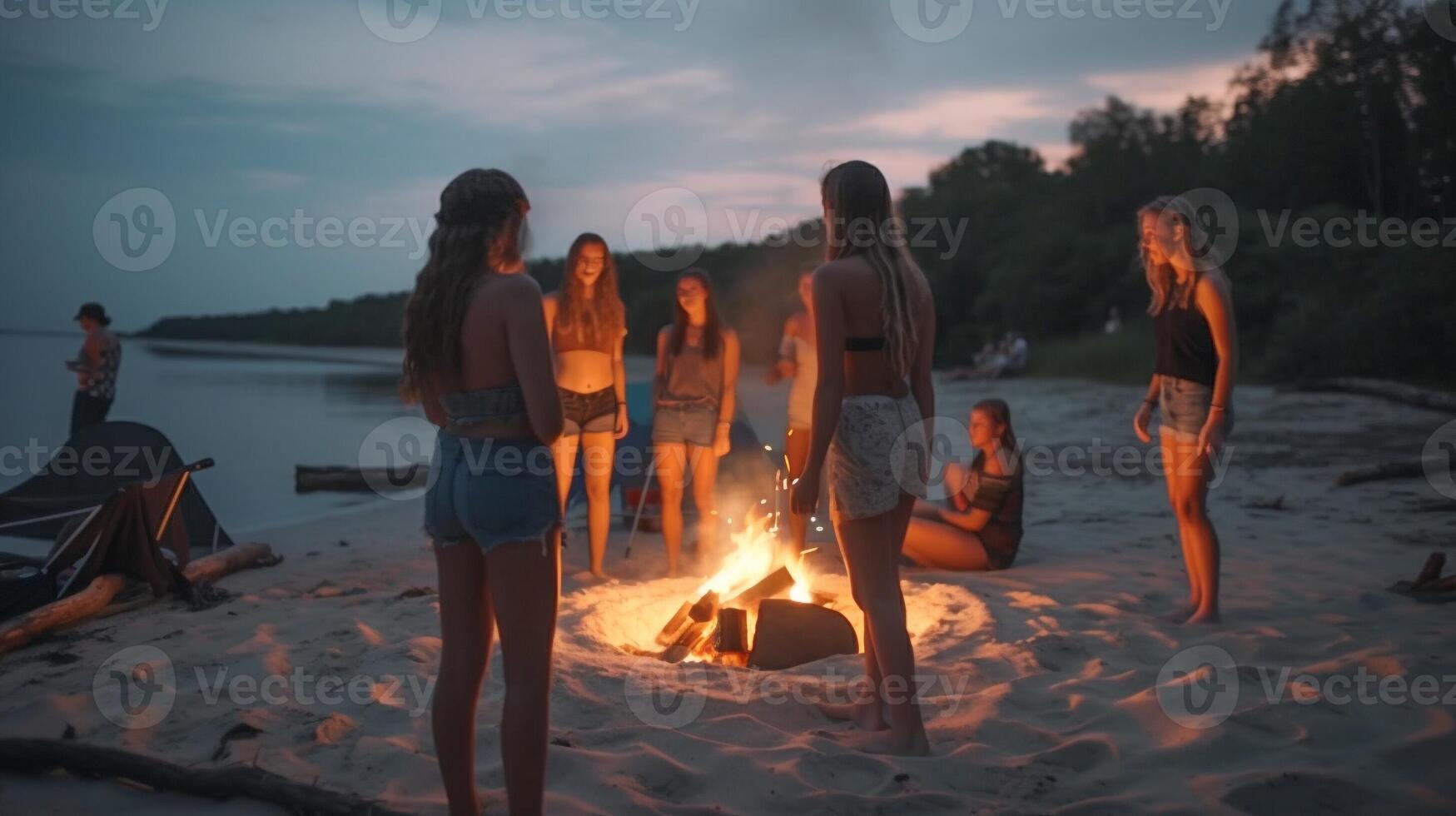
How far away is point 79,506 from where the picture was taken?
6.18 metres

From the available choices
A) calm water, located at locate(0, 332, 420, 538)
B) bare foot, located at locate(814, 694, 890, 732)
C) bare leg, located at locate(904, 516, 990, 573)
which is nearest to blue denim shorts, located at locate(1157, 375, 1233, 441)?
bare leg, located at locate(904, 516, 990, 573)

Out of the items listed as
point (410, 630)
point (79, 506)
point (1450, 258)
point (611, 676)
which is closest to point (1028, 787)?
point (611, 676)

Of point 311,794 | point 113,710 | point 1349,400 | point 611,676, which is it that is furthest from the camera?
point 1349,400

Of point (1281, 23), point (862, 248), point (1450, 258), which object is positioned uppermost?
point (1281, 23)

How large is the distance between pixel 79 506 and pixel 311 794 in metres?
4.51

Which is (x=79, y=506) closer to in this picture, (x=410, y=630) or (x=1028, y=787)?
(x=410, y=630)

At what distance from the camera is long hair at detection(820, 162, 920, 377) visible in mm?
3242

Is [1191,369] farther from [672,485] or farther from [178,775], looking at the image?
[178,775]

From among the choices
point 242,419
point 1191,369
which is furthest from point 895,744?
point 242,419

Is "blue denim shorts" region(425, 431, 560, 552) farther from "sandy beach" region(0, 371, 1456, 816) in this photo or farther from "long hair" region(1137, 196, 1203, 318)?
"long hair" region(1137, 196, 1203, 318)

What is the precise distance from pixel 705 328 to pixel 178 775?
4.05m

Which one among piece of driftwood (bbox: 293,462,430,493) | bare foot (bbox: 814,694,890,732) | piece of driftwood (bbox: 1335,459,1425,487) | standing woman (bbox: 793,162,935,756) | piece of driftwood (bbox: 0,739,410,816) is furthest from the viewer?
piece of driftwood (bbox: 293,462,430,493)

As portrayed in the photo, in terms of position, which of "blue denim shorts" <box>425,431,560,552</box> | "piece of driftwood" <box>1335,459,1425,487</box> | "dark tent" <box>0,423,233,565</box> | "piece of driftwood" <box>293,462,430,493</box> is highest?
"blue denim shorts" <box>425,431,560,552</box>

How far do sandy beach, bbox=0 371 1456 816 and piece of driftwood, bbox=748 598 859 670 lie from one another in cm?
14
